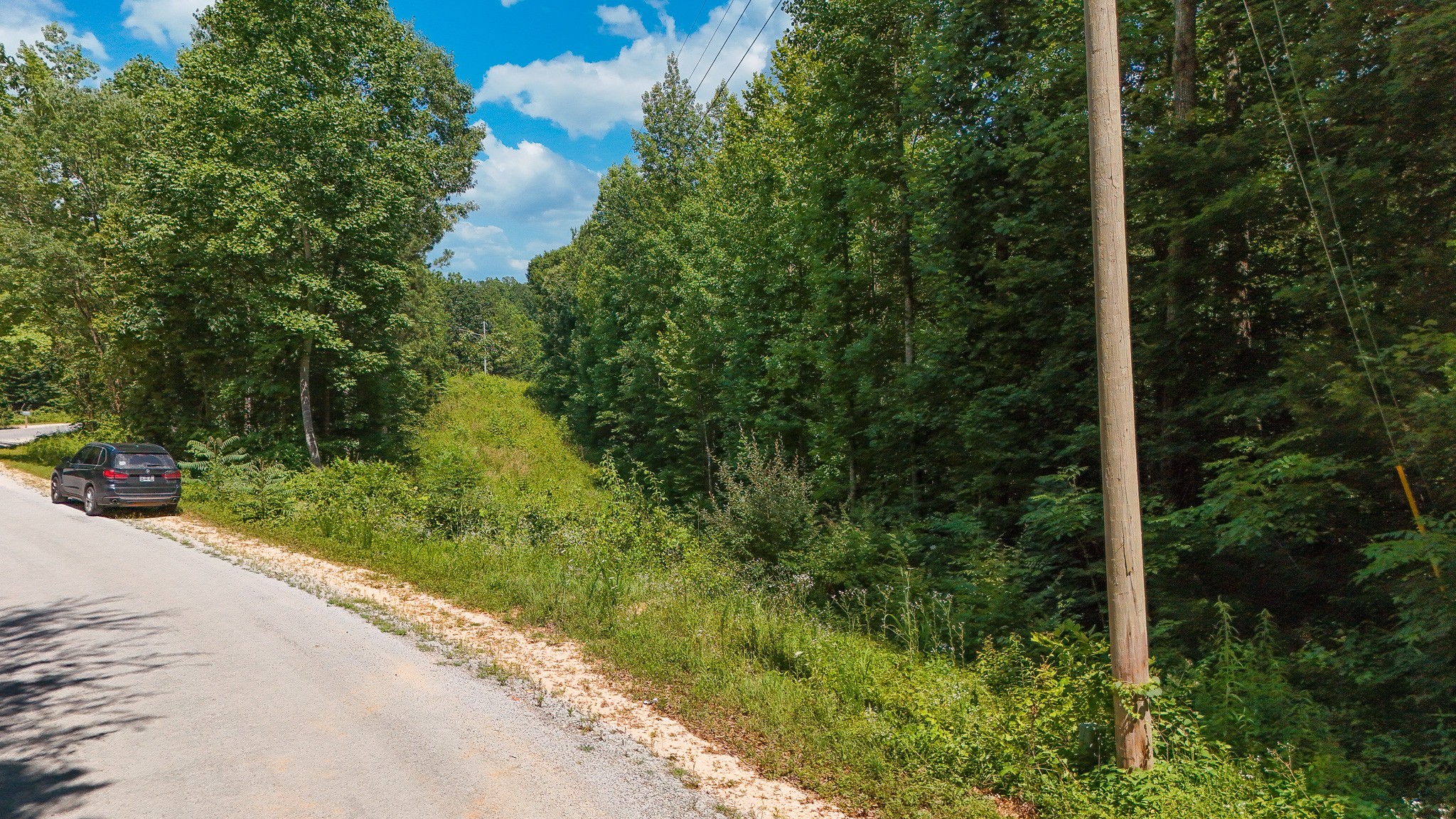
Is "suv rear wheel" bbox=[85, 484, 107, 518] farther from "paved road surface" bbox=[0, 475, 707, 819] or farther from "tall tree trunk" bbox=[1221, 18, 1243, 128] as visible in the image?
"tall tree trunk" bbox=[1221, 18, 1243, 128]

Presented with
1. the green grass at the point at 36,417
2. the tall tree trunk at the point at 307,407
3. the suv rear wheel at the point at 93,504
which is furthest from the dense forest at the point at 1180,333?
the green grass at the point at 36,417

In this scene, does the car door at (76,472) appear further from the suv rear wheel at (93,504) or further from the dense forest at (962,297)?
the dense forest at (962,297)

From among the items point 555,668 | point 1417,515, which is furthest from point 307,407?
point 1417,515

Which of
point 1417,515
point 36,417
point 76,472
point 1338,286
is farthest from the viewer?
point 36,417

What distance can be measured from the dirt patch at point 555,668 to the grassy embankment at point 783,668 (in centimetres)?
21

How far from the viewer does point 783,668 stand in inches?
296

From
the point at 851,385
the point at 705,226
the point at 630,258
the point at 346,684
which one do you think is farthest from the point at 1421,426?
the point at 630,258

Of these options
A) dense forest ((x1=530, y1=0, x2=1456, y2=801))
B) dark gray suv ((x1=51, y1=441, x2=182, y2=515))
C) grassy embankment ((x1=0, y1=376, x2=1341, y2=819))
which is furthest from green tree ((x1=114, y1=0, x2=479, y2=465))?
dense forest ((x1=530, y1=0, x2=1456, y2=801))

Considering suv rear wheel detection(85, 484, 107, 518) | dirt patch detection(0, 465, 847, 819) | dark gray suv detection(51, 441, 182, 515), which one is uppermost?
dark gray suv detection(51, 441, 182, 515)

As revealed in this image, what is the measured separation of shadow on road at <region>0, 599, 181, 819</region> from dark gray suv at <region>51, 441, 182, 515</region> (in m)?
9.33

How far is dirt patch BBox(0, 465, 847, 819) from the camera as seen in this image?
5.21 metres

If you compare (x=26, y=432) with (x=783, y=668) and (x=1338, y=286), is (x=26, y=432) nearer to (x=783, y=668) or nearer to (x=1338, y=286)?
(x=783, y=668)

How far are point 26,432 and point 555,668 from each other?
59388 mm

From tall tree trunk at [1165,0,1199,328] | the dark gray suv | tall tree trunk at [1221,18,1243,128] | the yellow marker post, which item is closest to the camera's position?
the yellow marker post
